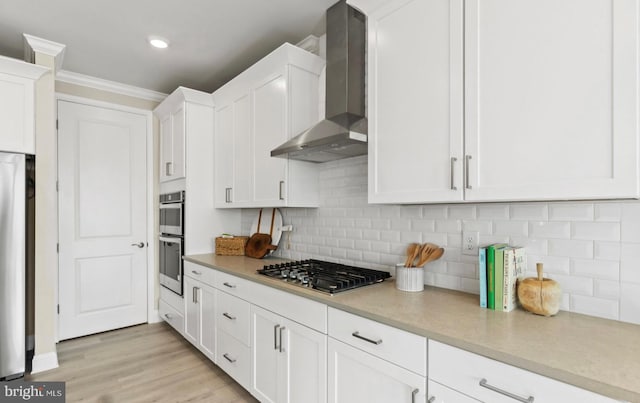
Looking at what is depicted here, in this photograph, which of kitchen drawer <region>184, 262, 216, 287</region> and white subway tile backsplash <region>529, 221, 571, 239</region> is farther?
kitchen drawer <region>184, 262, 216, 287</region>

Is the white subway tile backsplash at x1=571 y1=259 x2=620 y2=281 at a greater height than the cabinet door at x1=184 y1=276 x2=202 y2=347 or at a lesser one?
greater

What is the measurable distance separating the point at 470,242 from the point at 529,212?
32 cm

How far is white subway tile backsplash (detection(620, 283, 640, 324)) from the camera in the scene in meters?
1.26

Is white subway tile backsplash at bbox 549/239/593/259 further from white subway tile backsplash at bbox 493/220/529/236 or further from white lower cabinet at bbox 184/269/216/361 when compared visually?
white lower cabinet at bbox 184/269/216/361

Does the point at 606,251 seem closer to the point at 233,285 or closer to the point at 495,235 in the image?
the point at 495,235

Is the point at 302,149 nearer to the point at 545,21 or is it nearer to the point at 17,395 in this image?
the point at 545,21

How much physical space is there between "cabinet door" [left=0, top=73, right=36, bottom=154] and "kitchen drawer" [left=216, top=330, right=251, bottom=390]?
6.72 ft

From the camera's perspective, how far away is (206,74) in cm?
338

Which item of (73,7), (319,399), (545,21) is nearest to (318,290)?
(319,399)

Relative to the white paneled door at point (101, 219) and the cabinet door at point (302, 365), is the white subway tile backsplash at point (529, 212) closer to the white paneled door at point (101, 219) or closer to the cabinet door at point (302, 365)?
the cabinet door at point (302, 365)

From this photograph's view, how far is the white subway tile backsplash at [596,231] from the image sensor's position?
130 centimetres

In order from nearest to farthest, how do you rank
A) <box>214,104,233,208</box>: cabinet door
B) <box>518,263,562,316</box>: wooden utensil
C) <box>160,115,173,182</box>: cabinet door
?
1. <box>518,263,562,316</box>: wooden utensil
2. <box>214,104,233,208</box>: cabinet door
3. <box>160,115,173,182</box>: cabinet door

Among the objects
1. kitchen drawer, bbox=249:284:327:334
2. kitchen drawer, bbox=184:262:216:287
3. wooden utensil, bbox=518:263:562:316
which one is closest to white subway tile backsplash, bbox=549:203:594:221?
wooden utensil, bbox=518:263:562:316

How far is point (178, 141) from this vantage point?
3.34 m
